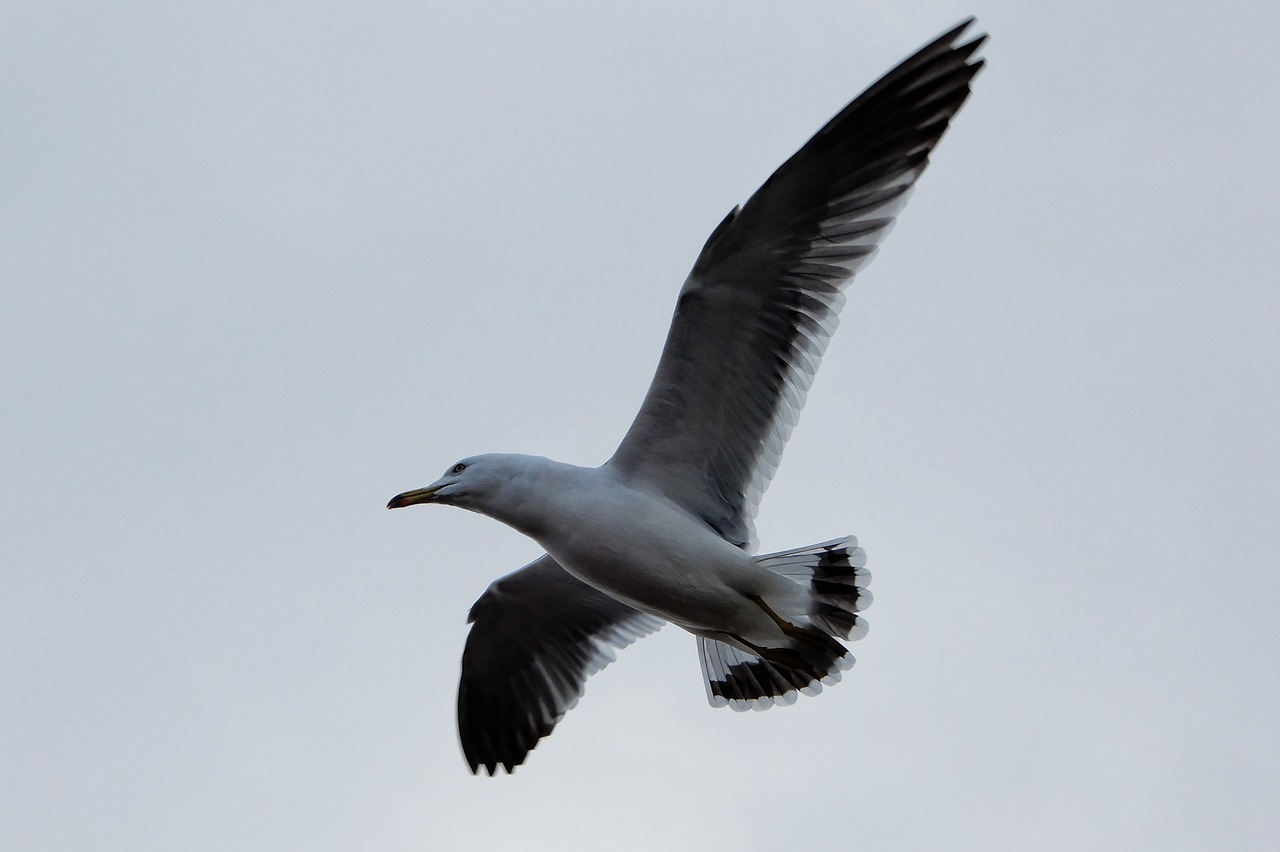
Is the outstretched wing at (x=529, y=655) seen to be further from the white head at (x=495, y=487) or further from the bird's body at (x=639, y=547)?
the bird's body at (x=639, y=547)

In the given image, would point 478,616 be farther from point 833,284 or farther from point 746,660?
point 833,284

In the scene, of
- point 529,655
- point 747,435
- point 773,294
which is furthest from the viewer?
point 529,655

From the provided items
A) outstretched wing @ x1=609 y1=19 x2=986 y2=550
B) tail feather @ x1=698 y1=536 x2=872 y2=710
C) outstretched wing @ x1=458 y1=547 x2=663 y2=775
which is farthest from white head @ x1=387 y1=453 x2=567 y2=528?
outstretched wing @ x1=458 y1=547 x2=663 y2=775

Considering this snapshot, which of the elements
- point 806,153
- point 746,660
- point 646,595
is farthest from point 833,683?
point 806,153

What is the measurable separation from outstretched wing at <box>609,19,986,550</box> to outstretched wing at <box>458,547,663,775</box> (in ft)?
5.81

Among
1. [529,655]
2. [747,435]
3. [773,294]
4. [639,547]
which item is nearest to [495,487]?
[639,547]

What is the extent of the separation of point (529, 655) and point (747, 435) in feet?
8.13

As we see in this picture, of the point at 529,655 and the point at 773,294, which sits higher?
the point at 773,294

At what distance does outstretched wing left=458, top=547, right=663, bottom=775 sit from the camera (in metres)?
9.34

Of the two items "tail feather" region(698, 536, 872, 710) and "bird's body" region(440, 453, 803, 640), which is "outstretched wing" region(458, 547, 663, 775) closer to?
"tail feather" region(698, 536, 872, 710)

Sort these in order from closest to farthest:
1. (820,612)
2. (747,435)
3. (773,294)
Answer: (773,294) → (820,612) → (747,435)

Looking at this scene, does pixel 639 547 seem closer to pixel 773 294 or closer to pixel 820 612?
pixel 820 612

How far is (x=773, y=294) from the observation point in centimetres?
736

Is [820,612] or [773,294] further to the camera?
[820,612]
